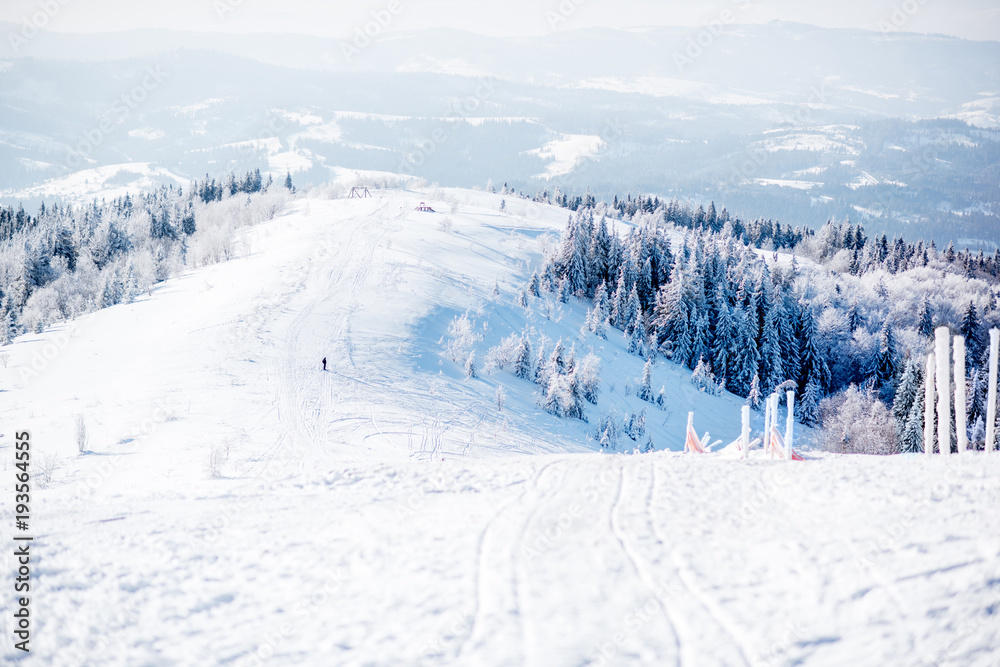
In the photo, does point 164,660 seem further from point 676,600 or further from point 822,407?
point 822,407

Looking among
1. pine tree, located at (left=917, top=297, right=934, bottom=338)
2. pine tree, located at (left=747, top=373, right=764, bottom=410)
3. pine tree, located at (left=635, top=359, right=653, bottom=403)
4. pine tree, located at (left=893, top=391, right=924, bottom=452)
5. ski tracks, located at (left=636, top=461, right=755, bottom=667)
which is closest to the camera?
ski tracks, located at (left=636, top=461, right=755, bottom=667)

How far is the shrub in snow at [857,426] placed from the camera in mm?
40375

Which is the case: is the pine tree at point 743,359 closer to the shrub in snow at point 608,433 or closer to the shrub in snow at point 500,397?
the shrub in snow at point 608,433

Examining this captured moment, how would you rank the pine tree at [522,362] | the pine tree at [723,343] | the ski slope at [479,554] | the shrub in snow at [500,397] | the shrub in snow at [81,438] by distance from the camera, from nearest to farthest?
the ski slope at [479,554]
the shrub in snow at [81,438]
the shrub in snow at [500,397]
the pine tree at [522,362]
the pine tree at [723,343]

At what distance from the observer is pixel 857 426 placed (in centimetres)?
4203

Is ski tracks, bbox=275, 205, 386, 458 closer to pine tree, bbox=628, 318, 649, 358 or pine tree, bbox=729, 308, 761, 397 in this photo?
pine tree, bbox=628, 318, 649, 358

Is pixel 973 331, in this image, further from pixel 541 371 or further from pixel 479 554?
pixel 479 554

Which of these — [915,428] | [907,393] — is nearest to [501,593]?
[915,428]

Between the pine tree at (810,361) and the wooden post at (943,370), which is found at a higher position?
the wooden post at (943,370)

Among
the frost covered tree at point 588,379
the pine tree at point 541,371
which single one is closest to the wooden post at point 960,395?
the frost covered tree at point 588,379

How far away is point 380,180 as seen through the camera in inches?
3777

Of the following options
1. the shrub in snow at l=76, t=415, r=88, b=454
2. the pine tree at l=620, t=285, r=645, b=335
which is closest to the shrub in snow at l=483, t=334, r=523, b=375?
the pine tree at l=620, t=285, r=645, b=335

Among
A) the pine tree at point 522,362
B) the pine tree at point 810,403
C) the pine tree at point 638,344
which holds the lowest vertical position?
the pine tree at point 810,403

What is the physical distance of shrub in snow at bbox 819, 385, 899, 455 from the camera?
132ft
